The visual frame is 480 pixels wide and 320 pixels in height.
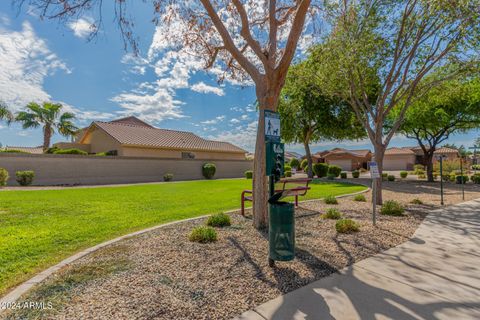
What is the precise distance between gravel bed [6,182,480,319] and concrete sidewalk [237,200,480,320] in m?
0.23

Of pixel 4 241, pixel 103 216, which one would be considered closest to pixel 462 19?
pixel 103 216

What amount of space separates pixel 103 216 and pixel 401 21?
11320 millimetres

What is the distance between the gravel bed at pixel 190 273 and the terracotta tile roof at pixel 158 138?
21.3 meters

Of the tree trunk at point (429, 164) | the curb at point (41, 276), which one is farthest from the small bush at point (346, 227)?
the tree trunk at point (429, 164)

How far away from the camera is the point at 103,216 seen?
7.68 meters

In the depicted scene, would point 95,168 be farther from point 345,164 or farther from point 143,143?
point 345,164

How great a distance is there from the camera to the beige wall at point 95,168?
18000 millimetres

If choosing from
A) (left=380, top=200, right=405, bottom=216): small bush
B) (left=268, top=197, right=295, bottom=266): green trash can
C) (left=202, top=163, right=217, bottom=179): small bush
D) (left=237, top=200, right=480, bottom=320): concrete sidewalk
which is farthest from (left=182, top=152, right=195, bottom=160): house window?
(left=268, top=197, right=295, bottom=266): green trash can

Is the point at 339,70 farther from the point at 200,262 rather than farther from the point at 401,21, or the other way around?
the point at 200,262

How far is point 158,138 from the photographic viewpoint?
2834 centimetres

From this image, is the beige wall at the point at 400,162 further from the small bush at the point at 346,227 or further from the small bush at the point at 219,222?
the small bush at the point at 219,222

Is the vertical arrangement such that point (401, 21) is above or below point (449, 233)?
above

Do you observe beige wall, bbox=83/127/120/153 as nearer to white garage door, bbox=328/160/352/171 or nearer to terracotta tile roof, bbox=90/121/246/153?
terracotta tile roof, bbox=90/121/246/153

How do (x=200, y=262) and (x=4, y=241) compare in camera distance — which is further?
(x=4, y=241)
